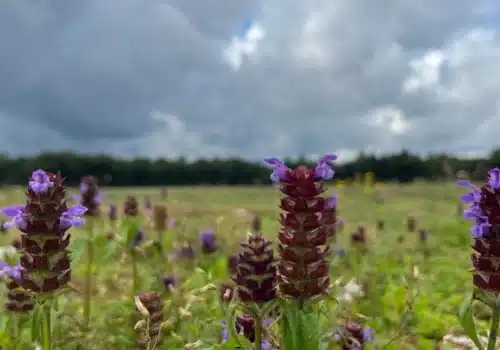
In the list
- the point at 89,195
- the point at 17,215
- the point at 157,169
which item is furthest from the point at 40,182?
the point at 157,169

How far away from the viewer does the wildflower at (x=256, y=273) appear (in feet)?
6.73

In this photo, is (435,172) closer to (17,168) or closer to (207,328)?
(17,168)

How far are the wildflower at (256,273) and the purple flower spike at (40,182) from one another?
74 cm

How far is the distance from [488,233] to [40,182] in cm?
161

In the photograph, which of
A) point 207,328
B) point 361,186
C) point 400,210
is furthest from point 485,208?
point 361,186

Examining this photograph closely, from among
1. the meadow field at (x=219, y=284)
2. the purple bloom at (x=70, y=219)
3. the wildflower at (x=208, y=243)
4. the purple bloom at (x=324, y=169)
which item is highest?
the purple bloom at (x=324, y=169)

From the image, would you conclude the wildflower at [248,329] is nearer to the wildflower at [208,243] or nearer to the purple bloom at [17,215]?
the purple bloom at [17,215]

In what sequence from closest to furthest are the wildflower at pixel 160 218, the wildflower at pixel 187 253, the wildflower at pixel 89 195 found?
the wildflower at pixel 89 195
the wildflower at pixel 160 218
the wildflower at pixel 187 253

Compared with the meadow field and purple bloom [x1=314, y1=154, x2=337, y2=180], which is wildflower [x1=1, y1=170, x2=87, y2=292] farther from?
purple bloom [x1=314, y1=154, x2=337, y2=180]

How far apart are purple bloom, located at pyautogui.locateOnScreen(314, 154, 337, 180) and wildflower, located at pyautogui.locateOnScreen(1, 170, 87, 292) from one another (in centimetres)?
90

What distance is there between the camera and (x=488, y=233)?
88.2 inches

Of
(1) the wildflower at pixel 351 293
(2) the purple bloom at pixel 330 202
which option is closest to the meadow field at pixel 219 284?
(1) the wildflower at pixel 351 293

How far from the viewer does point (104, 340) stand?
11.0 feet

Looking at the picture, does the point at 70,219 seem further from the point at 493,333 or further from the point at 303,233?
the point at 493,333
